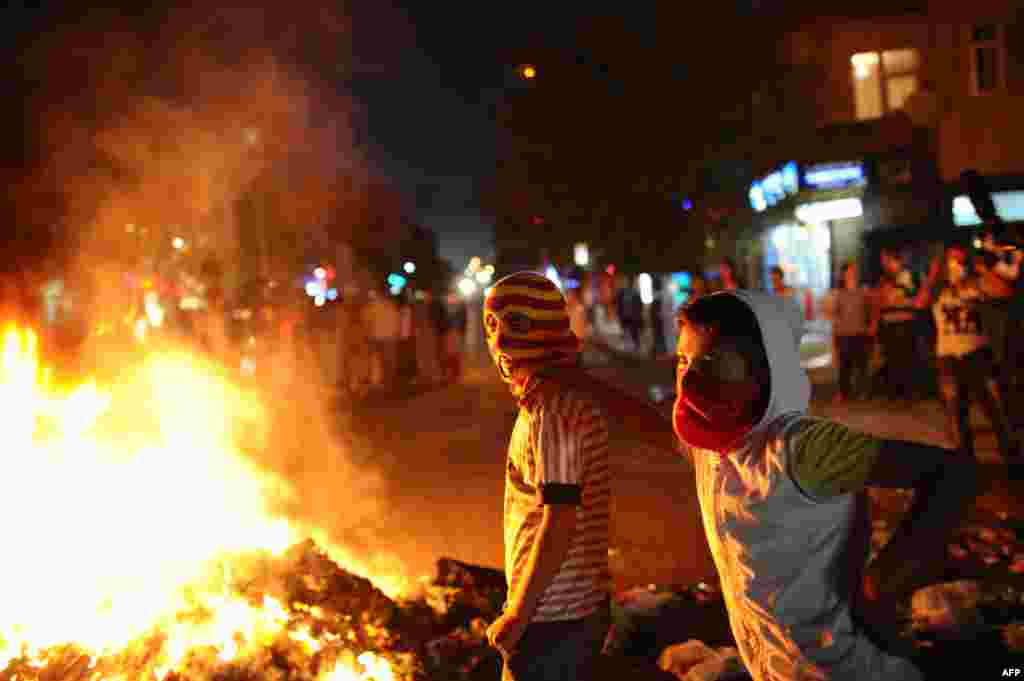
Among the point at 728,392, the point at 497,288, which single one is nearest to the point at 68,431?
the point at 497,288

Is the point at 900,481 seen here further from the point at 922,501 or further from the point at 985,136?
the point at 985,136

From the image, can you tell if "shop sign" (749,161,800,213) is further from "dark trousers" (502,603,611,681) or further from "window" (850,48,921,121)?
"dark trousers" (502,603,611,681)

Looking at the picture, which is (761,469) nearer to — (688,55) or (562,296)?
(562,296)

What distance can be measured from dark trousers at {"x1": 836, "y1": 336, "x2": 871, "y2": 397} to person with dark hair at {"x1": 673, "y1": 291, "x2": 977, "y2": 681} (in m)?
11.6

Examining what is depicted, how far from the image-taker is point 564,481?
256 cm

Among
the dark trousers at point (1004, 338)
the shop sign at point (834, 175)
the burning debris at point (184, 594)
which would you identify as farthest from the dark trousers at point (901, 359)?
the shop sign at point (834, 175)

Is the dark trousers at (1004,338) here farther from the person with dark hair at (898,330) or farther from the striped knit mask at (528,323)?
the striped knit mask at (528,323)

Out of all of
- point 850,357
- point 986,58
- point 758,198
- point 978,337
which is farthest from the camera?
point 758,198

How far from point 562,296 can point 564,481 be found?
1.84 feet

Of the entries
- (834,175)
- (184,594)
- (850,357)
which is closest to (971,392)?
(850,357)

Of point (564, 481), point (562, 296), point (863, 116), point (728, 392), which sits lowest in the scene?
point (564, 481)

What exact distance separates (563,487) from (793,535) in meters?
0.67

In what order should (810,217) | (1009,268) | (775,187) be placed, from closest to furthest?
(1009,268) → (810,217) → (775,187)

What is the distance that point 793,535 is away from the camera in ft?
6.88
